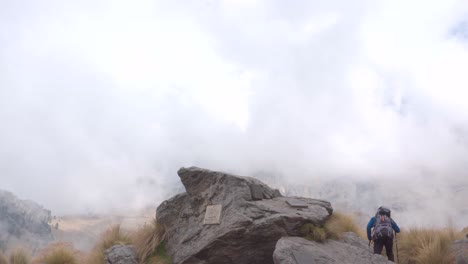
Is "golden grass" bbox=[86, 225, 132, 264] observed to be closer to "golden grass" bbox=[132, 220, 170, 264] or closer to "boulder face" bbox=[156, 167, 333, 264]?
"golden grass" bbox=[132, 220, 170, 264]

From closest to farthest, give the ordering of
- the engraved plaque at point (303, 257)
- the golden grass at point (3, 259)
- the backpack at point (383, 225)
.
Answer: the engraved plaque at point (303, 257), the backpack at point (383, 225), the golden grass at point (3, 259)

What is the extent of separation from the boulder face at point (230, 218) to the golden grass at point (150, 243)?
0.73 ft

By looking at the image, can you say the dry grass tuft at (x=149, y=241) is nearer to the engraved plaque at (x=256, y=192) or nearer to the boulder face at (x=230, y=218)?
the boulder face at (x=230, y=218)

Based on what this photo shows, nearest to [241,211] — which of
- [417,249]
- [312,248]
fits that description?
[312,248]

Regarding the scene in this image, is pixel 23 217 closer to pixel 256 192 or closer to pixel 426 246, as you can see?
pixel 256 192

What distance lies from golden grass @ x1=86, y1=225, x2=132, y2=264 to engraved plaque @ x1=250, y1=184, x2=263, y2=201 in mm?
4351

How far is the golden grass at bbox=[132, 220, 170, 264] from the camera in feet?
37.6

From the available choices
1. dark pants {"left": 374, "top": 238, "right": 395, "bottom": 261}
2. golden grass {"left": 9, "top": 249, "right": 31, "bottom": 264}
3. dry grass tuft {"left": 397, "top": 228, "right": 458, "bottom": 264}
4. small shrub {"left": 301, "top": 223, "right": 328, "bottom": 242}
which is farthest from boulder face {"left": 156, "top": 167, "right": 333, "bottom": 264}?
→ golden grass {"left": 9, "top": 249, "right": 31, "bottom": 264}

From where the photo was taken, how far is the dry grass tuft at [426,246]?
35.4 ft

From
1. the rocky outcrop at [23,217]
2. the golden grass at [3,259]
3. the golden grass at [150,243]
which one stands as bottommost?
the golden grass at [3,259]

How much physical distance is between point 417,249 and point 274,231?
4424 mm

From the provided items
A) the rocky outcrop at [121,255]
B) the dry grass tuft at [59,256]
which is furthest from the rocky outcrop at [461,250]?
the dry grass tuft at [59,256]

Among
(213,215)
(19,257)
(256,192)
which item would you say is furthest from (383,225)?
(19,257)

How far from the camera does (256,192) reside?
38.6ft
